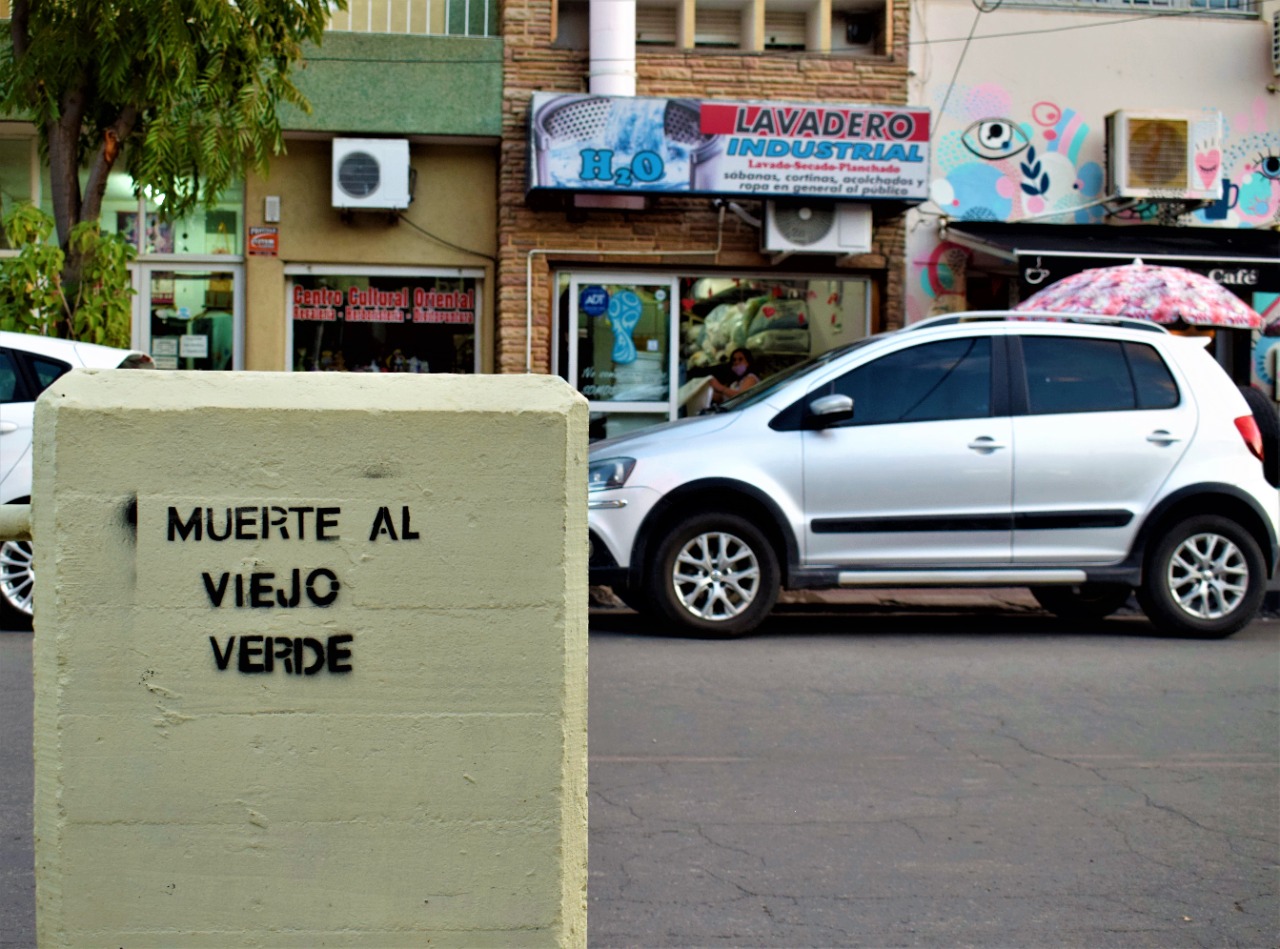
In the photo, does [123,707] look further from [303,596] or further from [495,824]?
[495,824]

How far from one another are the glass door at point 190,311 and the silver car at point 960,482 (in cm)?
669

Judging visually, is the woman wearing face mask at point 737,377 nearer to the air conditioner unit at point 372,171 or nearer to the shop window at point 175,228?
the air conditioner unit at point 372,171

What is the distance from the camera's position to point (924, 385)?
9.39m

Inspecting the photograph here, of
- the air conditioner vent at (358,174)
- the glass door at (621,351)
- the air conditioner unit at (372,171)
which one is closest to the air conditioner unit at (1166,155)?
the glass door at (621,351)

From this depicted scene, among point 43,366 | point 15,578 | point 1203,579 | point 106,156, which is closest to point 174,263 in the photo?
point 106,156

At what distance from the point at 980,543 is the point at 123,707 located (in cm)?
765

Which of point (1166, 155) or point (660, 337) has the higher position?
point (1166, 155)

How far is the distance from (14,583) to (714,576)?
4.12m

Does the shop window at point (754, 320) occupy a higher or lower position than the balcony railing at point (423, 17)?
lower

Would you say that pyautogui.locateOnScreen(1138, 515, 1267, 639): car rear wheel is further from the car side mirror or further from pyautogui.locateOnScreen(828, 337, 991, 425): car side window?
the car side mirror

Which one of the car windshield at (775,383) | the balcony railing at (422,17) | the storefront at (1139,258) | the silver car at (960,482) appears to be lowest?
the silver car at (960,482)

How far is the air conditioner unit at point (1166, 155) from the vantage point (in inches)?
586

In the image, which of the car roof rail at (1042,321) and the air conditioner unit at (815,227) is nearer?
the car roof rail at (1042,321)

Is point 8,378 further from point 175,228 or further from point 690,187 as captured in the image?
point 690,187
